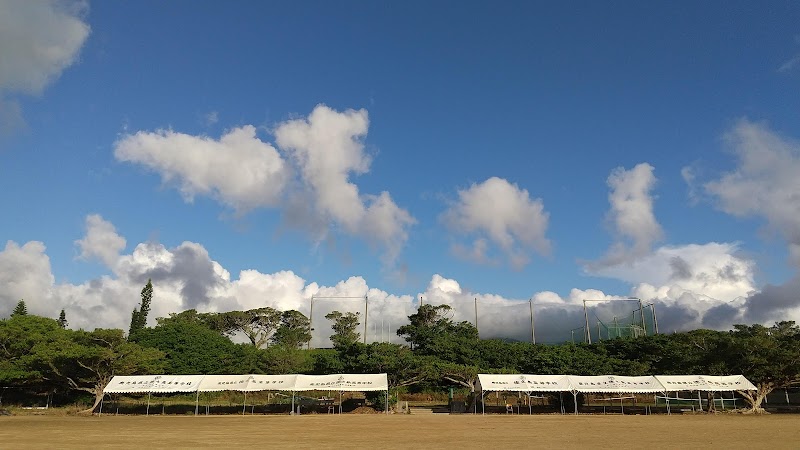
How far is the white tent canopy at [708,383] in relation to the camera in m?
35.9

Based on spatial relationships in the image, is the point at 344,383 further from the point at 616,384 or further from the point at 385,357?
the point at 616,384

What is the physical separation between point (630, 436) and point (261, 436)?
592 inches

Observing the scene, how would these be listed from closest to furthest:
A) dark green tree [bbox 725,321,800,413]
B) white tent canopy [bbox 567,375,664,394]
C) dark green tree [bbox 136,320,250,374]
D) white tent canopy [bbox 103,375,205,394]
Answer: white tent canopy [bbox 103,375,205,394] < white tent canopy [bbox 567,375,664,394] < dark green tree [bbox 725,321,800,413] < dark green tree [bbox 136,320,250,374]

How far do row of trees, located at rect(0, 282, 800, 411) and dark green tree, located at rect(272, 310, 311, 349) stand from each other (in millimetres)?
18740

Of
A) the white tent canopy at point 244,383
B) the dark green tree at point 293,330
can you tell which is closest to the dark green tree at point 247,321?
the dark green tree at point 293,330

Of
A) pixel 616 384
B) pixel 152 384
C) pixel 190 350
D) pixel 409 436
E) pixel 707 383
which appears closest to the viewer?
pixel 409 436

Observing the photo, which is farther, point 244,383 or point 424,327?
point 424,327

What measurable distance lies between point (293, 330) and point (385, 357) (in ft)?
154

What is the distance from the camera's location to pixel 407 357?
38344 millimetres

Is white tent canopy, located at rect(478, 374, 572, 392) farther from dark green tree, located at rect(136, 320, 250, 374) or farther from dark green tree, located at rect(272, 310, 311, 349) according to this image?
dark green tree, located at rect(272, 310, 311, 349)

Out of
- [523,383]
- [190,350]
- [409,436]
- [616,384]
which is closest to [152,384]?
[190,350]

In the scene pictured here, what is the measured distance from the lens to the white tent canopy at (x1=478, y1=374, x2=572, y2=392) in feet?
115

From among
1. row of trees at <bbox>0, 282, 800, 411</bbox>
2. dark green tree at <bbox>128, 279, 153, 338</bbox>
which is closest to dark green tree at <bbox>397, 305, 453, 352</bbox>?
row of trees at <bbox>0, 282, 800, 411</bbox>

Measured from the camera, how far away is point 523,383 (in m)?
35.8
